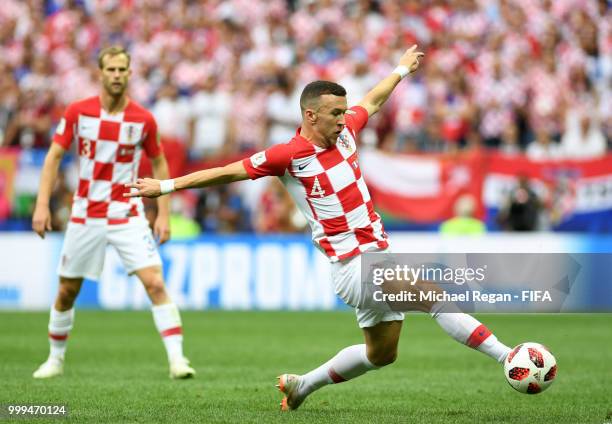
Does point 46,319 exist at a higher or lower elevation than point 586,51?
lower

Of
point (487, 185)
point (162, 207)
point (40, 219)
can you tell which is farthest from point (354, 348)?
point (487, 185)

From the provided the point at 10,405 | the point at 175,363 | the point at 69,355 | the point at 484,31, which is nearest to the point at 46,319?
the point at 69,355

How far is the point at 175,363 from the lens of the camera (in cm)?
940

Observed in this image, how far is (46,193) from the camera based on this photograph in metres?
9.27

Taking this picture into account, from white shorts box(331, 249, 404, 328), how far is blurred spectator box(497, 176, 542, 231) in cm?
1064

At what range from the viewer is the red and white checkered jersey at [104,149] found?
9.40m

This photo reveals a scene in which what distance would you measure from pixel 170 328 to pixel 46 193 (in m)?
1.54

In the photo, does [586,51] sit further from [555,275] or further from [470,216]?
[555,275]

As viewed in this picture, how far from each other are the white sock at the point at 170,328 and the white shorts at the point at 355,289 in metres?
2.77

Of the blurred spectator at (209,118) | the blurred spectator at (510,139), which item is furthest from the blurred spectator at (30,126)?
the blurred spectator at (510,139)

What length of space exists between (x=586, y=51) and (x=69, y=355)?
11769 millimetres

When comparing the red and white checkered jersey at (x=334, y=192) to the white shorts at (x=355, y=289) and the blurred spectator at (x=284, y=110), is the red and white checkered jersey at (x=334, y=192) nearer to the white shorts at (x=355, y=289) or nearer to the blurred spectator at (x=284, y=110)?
the white shorts at (x=355, y=289)

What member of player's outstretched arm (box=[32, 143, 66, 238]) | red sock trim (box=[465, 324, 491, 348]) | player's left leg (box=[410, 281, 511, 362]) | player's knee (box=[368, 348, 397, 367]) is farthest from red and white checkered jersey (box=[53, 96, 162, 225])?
red sock trim (box=[465, 324, 491, 348])

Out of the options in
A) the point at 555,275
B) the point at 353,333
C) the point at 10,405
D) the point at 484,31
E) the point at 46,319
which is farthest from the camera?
the point at 484,31
